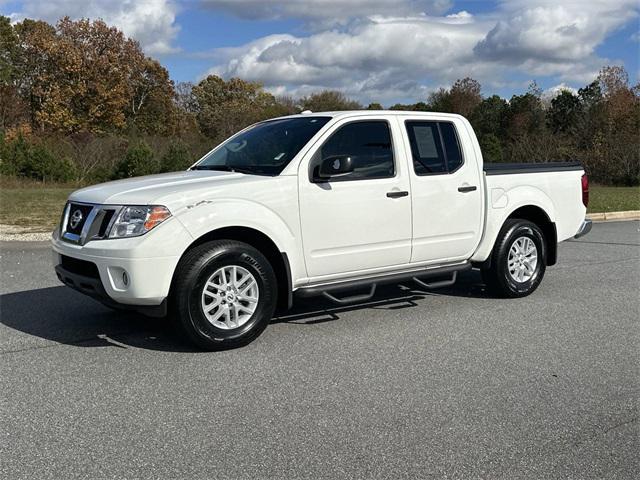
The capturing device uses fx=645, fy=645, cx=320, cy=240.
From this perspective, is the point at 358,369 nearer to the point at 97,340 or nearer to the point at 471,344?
the point at 471,344

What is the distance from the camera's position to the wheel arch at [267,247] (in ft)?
16.7

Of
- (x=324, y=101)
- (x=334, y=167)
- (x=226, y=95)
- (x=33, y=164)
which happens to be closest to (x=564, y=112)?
(x=324, y=101)

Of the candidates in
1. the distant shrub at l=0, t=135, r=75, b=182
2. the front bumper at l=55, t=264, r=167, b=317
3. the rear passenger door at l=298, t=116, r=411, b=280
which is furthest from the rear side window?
the distant shrub at l=0, t=135, r=75, b=182

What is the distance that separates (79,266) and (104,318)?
1.15 meters

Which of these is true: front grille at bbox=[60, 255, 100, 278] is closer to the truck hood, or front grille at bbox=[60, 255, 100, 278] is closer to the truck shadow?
the truck hood

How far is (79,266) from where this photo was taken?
16.6 feet

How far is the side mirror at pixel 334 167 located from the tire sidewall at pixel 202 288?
0.87 meters

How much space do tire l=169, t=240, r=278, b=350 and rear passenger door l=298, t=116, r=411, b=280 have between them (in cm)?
49

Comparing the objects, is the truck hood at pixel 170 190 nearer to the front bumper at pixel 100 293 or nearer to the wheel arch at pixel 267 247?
the wheel arch at pixel 267 247

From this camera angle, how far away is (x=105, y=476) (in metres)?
3.11

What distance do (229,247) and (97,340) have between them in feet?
4.72

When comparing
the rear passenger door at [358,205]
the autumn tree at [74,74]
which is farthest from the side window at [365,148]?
the autumn tree at [74,74]

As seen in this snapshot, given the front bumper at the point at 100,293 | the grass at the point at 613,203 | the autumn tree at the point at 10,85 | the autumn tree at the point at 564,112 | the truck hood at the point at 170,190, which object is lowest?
the grass at the point at 613,203

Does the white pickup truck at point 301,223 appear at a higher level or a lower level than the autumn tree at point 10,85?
lower
